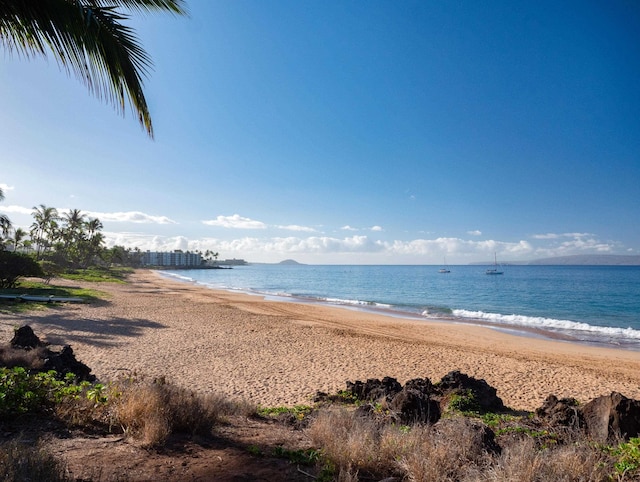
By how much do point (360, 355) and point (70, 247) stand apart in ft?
255

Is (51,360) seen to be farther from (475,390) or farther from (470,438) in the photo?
(475,390)

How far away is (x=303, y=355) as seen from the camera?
12.8 metres

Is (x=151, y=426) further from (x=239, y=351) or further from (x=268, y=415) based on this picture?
(x=239, y=351)

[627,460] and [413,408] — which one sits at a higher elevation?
[627,460]

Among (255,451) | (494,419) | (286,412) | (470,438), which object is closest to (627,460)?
(470,438)

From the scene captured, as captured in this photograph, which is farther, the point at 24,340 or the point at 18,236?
the point at 18,236

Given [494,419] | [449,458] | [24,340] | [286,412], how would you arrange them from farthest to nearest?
[24,340] → [286,412] → [494,419] → [449,458]

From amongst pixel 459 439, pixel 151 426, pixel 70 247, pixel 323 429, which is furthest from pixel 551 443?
pixel 70 247

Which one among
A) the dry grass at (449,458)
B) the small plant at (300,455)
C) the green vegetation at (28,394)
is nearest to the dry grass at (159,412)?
the green vegetation at (28,394)

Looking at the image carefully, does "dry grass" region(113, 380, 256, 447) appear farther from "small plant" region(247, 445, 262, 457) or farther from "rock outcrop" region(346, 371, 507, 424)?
"rock outcrop" region(346, 371, 507, 424)

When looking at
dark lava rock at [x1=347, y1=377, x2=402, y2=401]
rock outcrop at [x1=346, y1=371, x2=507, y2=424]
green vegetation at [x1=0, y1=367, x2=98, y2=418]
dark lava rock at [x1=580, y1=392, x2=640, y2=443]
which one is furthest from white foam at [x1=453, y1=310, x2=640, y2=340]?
green vegetation at [x1=0, y1=367, x2=98, y2=418]

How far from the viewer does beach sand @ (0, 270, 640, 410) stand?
9.60 m

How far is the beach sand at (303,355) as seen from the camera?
960 centimetres

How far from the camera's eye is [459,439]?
3557 millimetres
